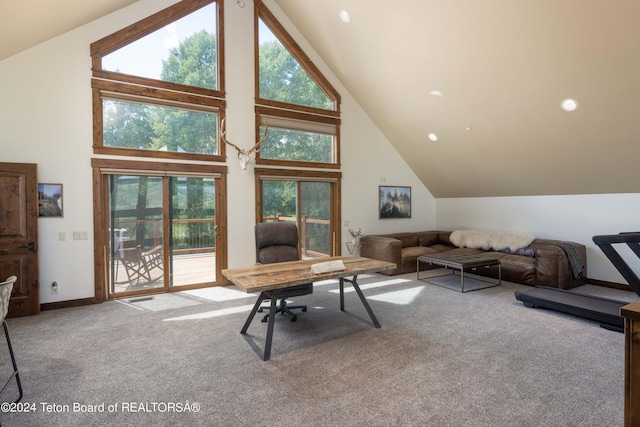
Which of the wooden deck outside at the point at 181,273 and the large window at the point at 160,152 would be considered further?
the wooden deck outside at the point at 181,273

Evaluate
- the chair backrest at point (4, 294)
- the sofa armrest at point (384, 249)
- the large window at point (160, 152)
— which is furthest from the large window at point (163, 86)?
the sofa armrest at point (384, 249)

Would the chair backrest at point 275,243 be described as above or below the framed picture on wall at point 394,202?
below

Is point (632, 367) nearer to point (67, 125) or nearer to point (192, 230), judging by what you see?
point (192, 230)

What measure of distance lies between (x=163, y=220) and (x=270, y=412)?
3759 millimetres

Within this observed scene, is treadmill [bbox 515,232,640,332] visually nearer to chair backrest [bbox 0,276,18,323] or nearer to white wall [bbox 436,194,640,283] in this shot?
white wall [bbox 436,194,640,283]

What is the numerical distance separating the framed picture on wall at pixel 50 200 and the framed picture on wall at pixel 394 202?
5580 mm

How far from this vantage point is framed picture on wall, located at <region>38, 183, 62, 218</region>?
161 inches

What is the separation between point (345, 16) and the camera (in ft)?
16.0

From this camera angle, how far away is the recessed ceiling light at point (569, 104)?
3.94 m

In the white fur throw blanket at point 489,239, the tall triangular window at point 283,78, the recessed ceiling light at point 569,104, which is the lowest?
the white fur throw blanket at point 489,239

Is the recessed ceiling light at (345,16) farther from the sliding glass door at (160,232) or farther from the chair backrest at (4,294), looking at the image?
the chair backrest at (4,294)

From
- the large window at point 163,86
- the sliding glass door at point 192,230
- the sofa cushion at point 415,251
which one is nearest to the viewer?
the large window at point 163,86

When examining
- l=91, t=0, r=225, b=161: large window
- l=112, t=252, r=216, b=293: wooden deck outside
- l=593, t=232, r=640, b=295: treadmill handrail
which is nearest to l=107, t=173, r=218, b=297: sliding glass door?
l=112, t=252, r=216, b=293: wooden deck outside

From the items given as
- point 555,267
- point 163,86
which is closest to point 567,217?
point 555,267
